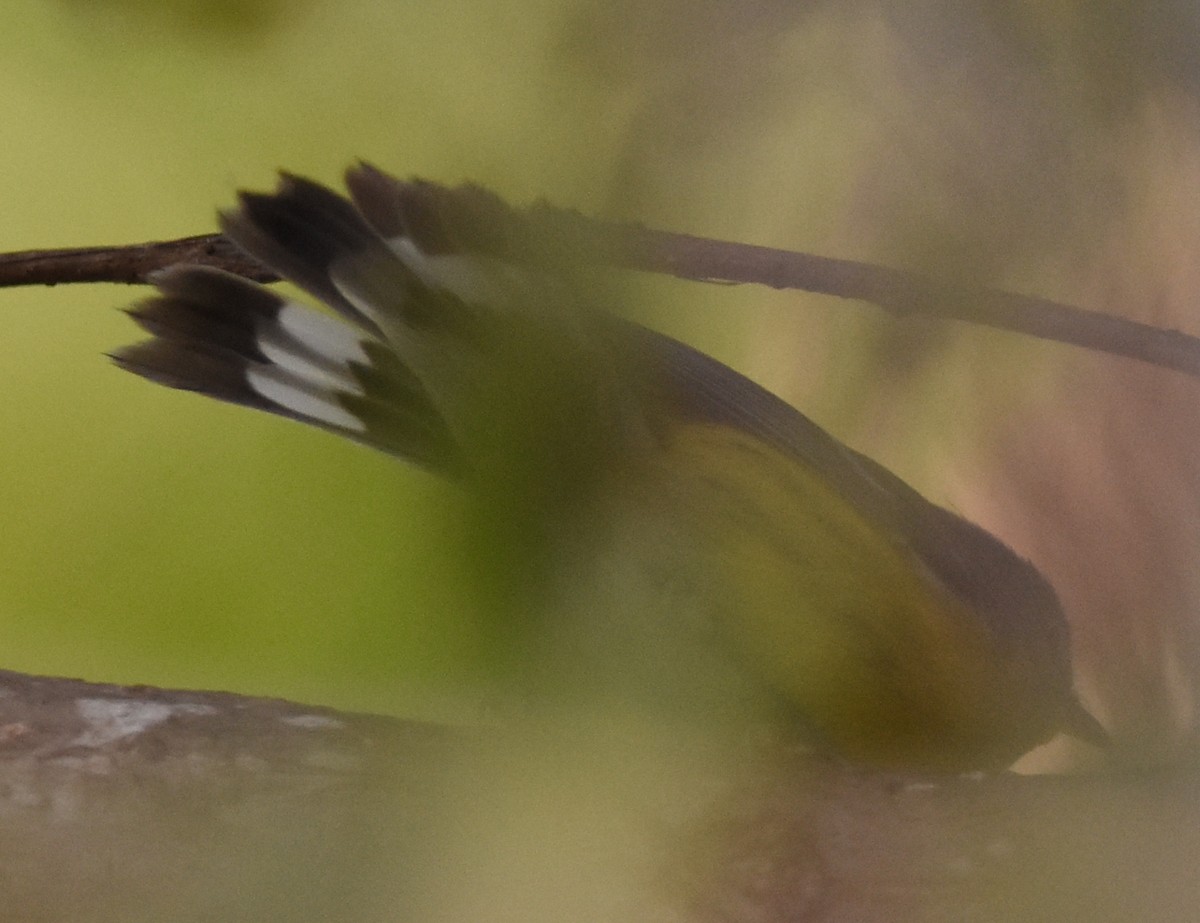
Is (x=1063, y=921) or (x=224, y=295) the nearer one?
(x=1063, y=921)

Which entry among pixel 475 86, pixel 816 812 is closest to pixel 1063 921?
pixel 816 812

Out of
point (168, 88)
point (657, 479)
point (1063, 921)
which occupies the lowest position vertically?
point (1063, 921)

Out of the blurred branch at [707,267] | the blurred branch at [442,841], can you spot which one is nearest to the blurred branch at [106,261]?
the blurred branch at [707,267]

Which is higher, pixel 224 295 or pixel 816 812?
pixel 224 295

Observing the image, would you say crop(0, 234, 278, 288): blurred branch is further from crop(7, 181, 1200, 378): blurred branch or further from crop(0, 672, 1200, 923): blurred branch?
crop(0, 672, 1200, 923): blurred branch

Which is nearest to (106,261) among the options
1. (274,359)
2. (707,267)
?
(274,359)

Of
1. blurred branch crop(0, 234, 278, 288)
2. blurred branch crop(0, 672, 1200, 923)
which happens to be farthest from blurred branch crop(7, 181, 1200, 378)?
blurred branch crop(0, 672, 1200, 923)

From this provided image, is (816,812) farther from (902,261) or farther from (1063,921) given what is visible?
(902,261)
